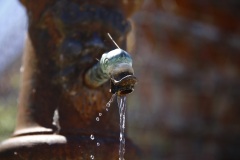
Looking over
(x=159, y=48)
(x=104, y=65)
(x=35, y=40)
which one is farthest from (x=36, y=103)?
(x=159, y=48)

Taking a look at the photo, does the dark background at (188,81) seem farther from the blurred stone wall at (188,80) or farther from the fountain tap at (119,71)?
the fountain tap at (119,71)

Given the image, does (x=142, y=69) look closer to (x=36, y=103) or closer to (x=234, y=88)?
(x=234, y=88)

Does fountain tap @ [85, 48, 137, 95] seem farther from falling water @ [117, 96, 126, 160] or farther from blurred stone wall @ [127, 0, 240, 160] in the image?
blurred stone wall @ [127, 0, 240, 160]

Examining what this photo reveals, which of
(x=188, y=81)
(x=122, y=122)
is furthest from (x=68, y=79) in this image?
(x=188, y=81)

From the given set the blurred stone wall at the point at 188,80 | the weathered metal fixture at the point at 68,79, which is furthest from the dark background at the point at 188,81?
the weathered metal fixture at the point at 68,79

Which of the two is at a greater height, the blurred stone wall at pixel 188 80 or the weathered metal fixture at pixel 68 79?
the blurred stone wall at pixel 188 80

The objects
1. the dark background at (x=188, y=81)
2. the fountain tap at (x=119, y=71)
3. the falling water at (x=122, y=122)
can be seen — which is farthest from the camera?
the dark background at (x=188, y=81)

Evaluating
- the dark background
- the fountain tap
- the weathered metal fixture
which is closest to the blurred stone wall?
the dark background
